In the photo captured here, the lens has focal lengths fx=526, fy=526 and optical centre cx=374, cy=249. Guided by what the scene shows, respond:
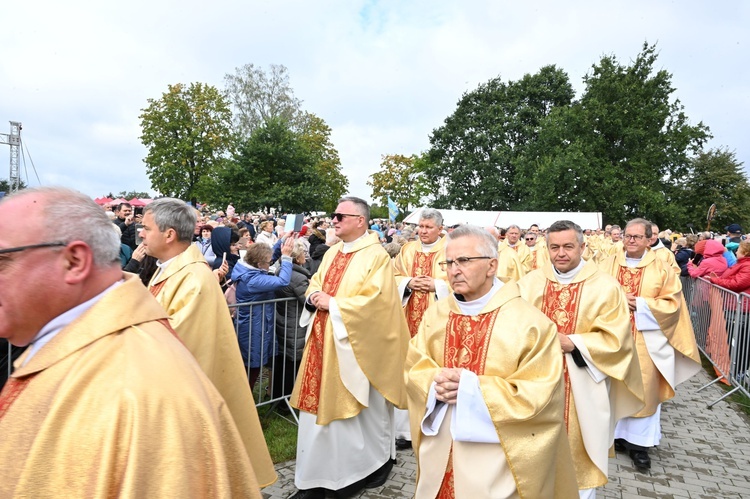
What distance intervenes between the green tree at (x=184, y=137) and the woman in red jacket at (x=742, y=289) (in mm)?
35407

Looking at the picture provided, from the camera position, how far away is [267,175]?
34344mm

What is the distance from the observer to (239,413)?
136 inches

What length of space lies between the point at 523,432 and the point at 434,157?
134 ft

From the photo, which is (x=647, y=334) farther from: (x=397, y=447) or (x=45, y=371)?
(x=45, y=371)

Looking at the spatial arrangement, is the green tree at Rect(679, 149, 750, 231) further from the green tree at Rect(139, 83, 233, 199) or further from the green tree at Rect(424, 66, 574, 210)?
the green tree at Rect(139, 83, 233, 199)

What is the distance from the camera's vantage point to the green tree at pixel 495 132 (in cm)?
3900

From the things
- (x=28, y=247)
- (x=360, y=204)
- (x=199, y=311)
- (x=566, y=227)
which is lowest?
(x=199, y=311)

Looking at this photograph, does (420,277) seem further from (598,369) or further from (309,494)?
(309,494)

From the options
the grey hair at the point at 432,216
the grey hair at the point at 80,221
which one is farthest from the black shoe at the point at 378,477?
the grey hair at the point at 80,221

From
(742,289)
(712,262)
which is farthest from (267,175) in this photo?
(742,289)

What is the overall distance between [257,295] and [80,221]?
4.76 m

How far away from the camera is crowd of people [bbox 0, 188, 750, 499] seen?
4.12 ft

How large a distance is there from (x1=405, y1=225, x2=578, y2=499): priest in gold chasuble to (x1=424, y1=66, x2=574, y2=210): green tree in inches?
1446

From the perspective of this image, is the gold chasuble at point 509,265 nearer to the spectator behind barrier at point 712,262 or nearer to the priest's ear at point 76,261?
the spectator behind barrier at point 712,262
